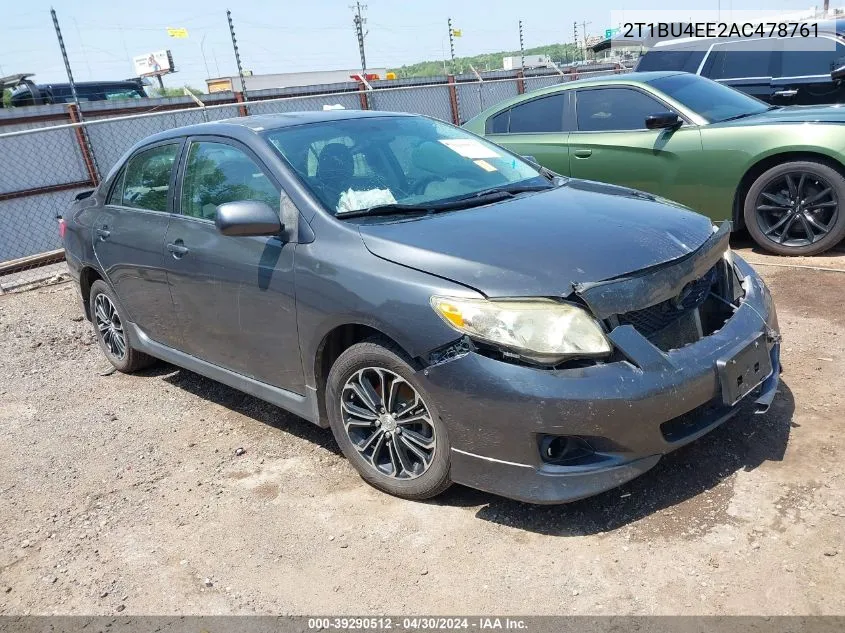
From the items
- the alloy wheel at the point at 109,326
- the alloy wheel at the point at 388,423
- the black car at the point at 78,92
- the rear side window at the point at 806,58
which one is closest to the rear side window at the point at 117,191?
the alloy wheel at the point at 109,326

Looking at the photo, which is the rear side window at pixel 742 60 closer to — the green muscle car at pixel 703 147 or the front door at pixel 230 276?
the green muscle car at pixel 703 147

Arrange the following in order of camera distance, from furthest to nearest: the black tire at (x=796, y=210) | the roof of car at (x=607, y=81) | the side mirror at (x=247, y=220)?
the roof of car at (x=607, y=81) → the black tire at (x=796, y=210) → the side mirror at (x=247, y=220)

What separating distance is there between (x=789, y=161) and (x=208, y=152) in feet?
15.0

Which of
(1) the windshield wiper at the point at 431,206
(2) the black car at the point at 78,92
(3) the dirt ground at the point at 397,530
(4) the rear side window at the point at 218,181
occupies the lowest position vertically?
(3) the dirt ground at the point at 397,530

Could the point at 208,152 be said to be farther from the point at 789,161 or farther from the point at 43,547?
the point at 789,161

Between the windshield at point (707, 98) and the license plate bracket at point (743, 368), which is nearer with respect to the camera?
the license plate bracket at point (743, 368)

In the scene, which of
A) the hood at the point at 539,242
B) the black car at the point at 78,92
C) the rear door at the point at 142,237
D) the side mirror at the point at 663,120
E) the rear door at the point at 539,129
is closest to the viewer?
the hood at the point at 539,242

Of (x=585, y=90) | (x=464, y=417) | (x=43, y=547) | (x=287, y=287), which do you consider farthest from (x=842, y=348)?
(x=43, y=547)

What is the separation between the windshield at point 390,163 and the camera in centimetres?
351

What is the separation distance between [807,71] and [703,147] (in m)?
3.78

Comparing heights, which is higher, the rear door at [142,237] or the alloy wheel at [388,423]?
the rear door at [142,237]

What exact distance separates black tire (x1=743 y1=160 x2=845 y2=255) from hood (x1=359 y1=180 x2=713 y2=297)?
2.91m

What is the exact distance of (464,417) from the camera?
2.77 meters

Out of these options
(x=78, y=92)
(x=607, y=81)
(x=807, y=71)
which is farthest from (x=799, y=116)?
(x=78, y=92)
